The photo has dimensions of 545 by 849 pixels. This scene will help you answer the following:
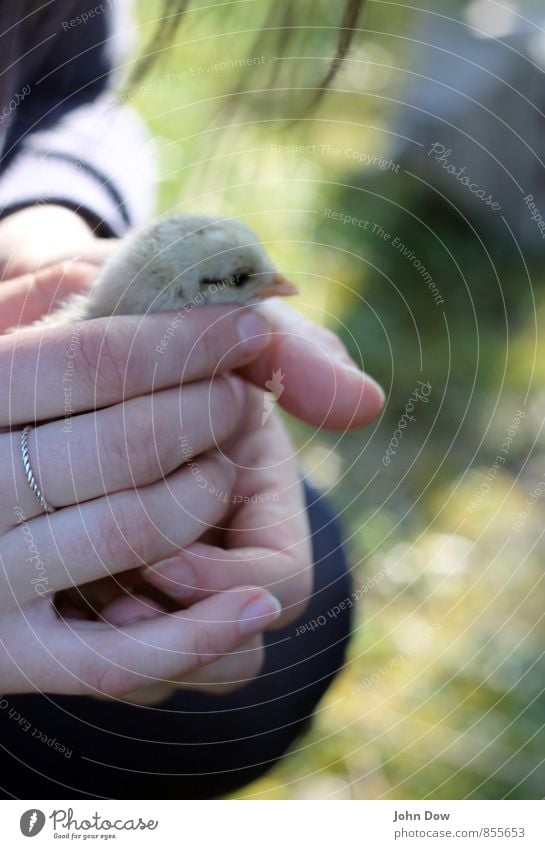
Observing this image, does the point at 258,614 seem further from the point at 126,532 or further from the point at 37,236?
the point at 37,236

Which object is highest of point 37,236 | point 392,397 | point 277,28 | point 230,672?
point 277,28

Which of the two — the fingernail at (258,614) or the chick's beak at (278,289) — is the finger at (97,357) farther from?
the fingernail at (258,614)

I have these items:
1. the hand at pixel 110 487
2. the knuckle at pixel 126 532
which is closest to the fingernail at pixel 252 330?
the hand at pixel 110 487

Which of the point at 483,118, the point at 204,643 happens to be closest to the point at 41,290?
the point at 204,643

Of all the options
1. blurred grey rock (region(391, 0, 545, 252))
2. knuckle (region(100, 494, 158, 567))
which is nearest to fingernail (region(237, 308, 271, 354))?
knuckle (region(100, 494, 158, 567))

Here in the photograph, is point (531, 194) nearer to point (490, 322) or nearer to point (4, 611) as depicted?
point (490, 322)
